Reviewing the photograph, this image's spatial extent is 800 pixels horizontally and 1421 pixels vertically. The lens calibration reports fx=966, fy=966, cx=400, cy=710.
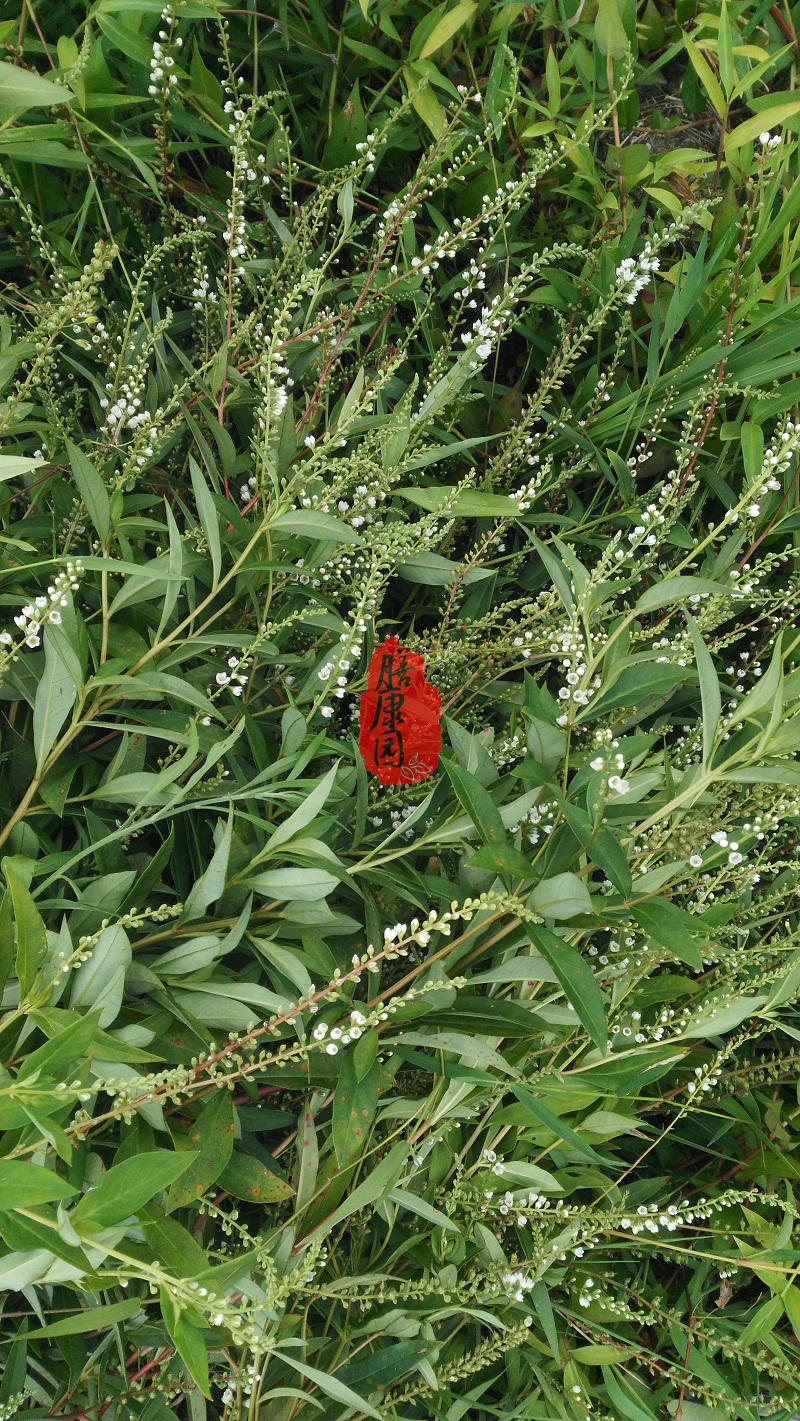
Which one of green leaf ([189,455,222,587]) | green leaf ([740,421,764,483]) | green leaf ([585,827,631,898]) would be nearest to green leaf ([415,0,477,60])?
green leaf ([740,421,764,483])

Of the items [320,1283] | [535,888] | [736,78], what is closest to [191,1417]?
[320,1283]

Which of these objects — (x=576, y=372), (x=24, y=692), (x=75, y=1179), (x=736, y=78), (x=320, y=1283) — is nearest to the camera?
(x=75, y=1179)

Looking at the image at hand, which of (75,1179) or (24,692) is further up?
(24,692)

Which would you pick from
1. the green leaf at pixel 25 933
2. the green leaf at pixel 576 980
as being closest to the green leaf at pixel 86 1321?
the green leaf at pixel 25 933

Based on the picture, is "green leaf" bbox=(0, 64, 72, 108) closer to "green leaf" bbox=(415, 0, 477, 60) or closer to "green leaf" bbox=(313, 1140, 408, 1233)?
"green leaf" bbox=(415, 0, 477, 60)

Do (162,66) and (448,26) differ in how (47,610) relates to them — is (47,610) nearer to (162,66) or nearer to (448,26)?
(162,66)

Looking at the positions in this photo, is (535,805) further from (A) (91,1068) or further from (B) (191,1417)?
(B) (191,1417)

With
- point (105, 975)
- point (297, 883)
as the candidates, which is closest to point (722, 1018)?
point (297, 883)
